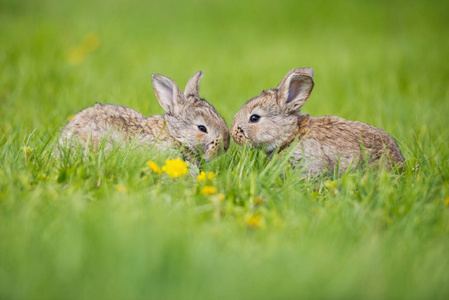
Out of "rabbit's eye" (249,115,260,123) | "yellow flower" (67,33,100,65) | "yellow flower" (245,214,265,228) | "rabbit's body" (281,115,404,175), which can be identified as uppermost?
"yellow flower" (67,33,100,65)

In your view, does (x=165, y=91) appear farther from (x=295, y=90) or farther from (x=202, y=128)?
(x=295, y=90)

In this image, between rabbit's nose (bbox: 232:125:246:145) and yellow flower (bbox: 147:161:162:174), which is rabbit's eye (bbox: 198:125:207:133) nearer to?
rabbit's nose (bbox: 232:125:246:145)

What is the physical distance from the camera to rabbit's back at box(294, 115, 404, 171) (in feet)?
15.0

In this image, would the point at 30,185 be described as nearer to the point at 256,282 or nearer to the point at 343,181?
the point at 256,282

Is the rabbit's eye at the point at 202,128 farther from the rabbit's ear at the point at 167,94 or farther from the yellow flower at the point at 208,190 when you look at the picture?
the yellow flower at the point at 208,190

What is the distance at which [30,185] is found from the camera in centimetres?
354

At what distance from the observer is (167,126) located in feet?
16.4

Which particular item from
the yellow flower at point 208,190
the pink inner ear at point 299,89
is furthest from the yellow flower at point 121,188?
the pink inner ear at point 299,89

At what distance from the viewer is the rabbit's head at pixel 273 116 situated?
4.95m

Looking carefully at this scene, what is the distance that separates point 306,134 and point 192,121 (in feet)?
3.93

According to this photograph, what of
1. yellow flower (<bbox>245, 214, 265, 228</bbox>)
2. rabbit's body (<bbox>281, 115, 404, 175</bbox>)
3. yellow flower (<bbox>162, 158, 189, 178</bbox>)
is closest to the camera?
yellow flower (<bbox>245, 214, 265, 228</bbox>)

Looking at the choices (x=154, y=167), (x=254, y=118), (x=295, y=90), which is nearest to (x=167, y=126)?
(x=254, y=118)

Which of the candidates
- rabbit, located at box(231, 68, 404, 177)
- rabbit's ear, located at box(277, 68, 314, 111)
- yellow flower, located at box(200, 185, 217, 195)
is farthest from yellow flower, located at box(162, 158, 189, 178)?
rabbit's ear, located at box(277, 68, 314, 111)

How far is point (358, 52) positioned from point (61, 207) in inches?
387
